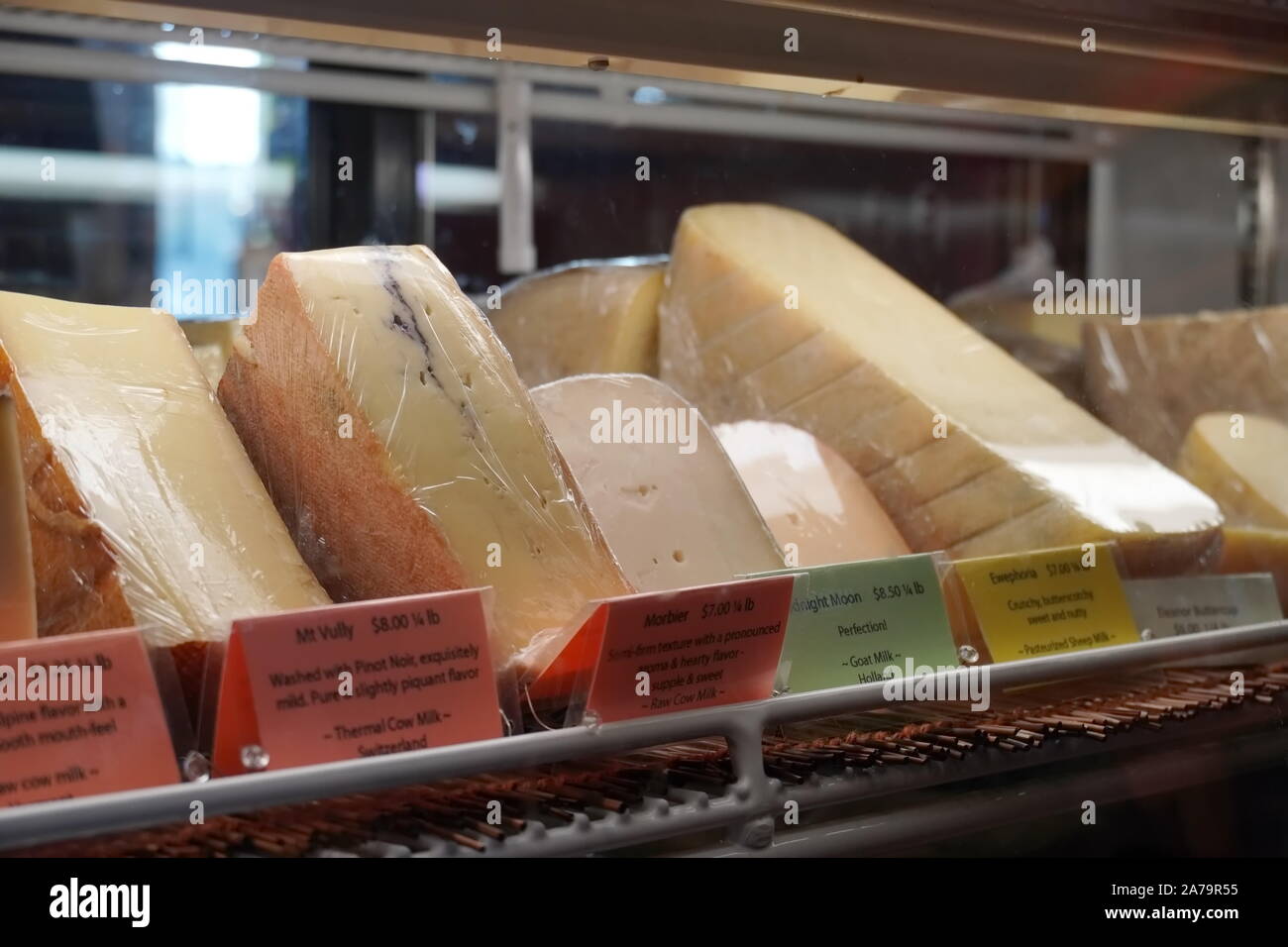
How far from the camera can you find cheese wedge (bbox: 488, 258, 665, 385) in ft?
4.94

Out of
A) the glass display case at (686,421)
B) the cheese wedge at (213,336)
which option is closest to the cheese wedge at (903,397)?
the glass display case at (686,421)

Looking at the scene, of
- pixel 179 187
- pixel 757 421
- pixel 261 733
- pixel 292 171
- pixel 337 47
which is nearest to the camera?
pixel 261 733

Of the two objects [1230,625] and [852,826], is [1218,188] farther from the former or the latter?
[852,826]

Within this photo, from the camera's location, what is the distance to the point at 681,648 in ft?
2.63

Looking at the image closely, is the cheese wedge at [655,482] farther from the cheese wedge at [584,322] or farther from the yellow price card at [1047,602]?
the cheese wedge at [584,322]

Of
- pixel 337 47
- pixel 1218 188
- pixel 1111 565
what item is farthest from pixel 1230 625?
pixel 337 47

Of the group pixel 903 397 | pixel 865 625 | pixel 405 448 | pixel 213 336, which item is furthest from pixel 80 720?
pixel 903 397

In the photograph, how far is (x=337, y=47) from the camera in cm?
176

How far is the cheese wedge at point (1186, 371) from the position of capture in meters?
1.58

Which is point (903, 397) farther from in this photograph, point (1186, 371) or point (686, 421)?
point (1186, 371)

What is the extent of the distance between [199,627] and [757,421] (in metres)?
0.77

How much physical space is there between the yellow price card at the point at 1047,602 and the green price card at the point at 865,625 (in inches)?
2.5

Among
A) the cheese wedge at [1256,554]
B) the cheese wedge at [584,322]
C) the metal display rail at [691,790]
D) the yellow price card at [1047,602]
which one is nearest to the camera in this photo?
the metal display rail at [691,790]

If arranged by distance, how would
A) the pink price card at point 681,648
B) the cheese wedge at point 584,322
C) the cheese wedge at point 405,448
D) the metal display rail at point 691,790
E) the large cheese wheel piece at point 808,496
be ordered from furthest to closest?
the cheese wedge at point 584,322, the large cheese wheel piece at point 808,496, the cheese wedge at point 405,448, the pink price card at point 681,648, the metal display rail at point 691,790
